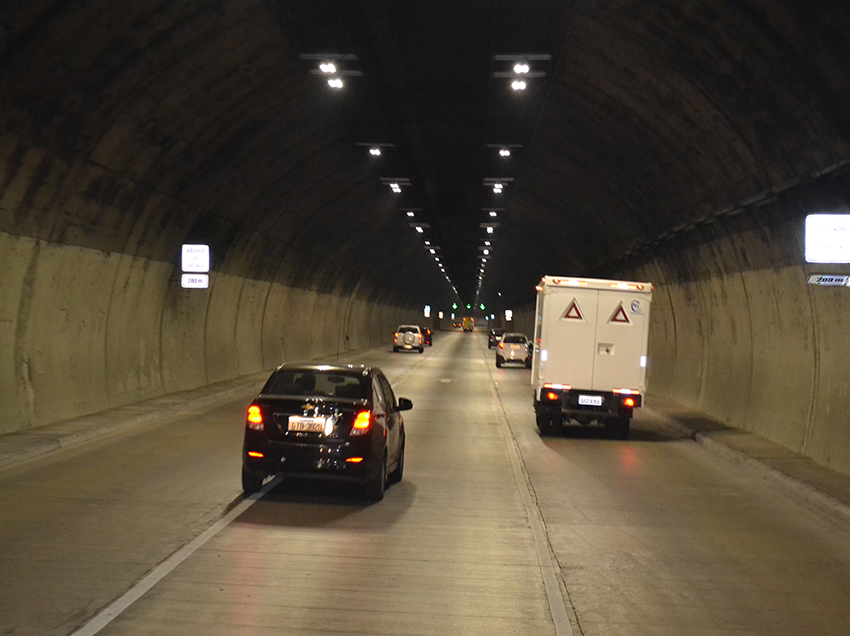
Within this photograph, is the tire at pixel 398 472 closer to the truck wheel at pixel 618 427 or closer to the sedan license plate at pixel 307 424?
the sedan license plate at pixel 307 424

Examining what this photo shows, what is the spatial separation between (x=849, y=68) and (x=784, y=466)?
6.28m

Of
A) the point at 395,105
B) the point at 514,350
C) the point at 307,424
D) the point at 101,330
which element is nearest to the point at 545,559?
the point at 307,424

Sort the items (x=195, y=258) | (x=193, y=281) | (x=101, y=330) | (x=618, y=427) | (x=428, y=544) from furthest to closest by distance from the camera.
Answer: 1. (x=195, y=258)
2. (x=193, y=281)
3. (x=618, y=427)
4. (x=101, y=330)
5. (x=428, y=544)

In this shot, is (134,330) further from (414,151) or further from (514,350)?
(514,350)

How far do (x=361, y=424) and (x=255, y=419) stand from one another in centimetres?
123

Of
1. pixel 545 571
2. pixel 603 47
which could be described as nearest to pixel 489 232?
pixel 603 47

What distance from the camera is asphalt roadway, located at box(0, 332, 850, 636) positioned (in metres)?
6.62

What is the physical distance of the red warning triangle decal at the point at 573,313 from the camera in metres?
18.5

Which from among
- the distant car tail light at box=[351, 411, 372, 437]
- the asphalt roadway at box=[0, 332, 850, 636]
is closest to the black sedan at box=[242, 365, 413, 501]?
the distant car tail light at box=[351, 411, 372, 437]

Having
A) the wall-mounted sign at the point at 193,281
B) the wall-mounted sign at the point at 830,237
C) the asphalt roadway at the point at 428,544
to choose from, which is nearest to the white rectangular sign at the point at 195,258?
the wall-mounted sign at the point at 193,281

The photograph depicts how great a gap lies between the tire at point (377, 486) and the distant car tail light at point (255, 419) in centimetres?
139

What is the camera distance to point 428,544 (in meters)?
8.87

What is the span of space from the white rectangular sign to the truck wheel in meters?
9.70

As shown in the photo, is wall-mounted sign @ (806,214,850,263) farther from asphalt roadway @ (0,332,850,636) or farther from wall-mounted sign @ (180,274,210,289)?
wall-mounted sign @ (180,274,210,289)
